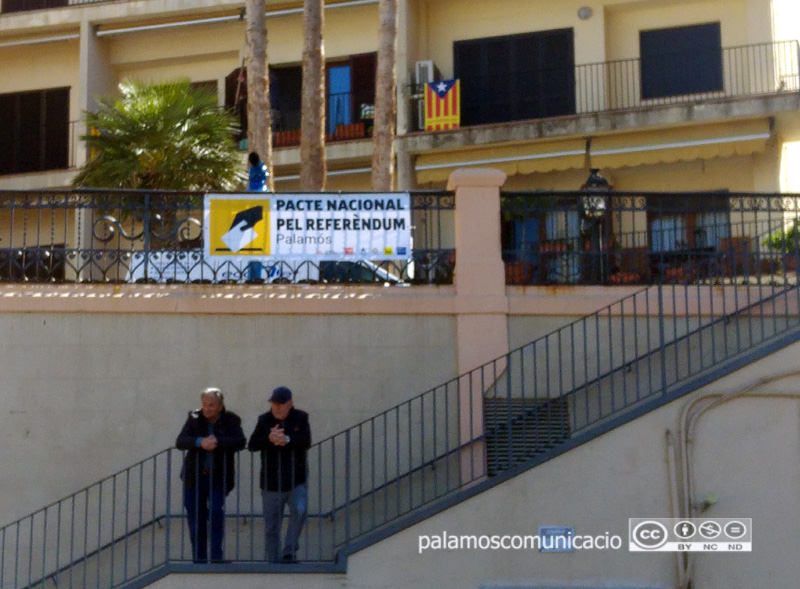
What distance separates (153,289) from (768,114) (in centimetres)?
1094

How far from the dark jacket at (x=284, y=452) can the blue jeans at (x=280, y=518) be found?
6cm

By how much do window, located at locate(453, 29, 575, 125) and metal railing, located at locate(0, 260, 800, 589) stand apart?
926 centimetres

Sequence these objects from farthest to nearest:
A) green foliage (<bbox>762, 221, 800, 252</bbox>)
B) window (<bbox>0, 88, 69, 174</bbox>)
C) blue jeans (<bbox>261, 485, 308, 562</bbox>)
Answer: window (<bbox>0, 88, 69, 174</bbox>) → green foliage (<bbox>762, 221, 800, 252</bbox>) → blue jeans (<bbox>261, 485, 308, 562</bbox>)

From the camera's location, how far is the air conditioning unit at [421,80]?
19938 mm

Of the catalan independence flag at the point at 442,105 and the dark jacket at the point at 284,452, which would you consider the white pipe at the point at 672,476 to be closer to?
the dark jacket at the point at 284,452

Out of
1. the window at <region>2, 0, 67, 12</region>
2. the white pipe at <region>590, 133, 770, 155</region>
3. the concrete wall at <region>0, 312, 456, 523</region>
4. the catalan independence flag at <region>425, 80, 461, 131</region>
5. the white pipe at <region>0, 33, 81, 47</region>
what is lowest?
the concrete wall at <region>0, 312, 456, 523</region>

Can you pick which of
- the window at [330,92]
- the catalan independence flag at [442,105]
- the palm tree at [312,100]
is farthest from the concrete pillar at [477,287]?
the window at [330,92]

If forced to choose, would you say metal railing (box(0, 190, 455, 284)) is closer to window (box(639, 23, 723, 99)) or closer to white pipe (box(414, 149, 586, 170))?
white pipe (box(414, 149, 586, 170))

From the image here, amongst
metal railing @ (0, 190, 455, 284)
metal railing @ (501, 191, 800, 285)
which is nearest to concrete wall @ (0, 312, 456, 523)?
metal railing @ (0, 190, 455, 284)

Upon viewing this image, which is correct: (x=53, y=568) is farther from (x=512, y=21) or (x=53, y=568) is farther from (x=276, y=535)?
(x=512, y=21)

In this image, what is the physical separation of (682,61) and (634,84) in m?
0.88

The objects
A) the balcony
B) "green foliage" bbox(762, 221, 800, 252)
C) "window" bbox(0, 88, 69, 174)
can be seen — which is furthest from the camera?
"window" bbox(0, 88, 69, 174)

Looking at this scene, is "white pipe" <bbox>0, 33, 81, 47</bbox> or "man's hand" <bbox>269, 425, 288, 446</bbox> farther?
"white pipe" <bbox>0, 33, 81, 47</bbox>

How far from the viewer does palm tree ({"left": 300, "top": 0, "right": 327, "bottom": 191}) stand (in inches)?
628
